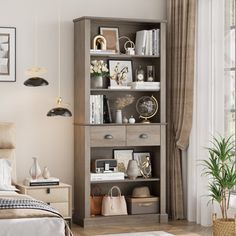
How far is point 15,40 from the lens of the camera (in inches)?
275

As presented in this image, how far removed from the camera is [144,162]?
7379mm

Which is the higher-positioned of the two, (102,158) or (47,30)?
(47,30)

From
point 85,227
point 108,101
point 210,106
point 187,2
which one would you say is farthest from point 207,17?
point 85,227

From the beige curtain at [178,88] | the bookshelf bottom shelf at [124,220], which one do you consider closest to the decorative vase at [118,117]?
the beige curtain at [178,88]

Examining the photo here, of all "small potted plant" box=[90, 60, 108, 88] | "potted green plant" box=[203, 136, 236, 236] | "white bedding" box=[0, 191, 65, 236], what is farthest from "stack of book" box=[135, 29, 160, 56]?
"white bedding" box=[0, 191, 65, 236]

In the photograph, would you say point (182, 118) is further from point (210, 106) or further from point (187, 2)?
point (187, 2)

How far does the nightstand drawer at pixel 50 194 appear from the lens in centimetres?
662

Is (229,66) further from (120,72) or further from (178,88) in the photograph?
(120,72)

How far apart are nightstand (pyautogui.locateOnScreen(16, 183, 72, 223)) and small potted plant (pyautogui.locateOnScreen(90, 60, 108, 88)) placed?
113 centimetres

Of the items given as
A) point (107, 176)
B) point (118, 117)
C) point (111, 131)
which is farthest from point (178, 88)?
point (107, 176)

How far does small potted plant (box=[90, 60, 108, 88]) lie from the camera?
7.04 metres

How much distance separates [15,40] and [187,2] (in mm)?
1836

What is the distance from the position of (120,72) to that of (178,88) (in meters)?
0.65

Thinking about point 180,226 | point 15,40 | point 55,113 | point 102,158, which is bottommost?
point 180,226
